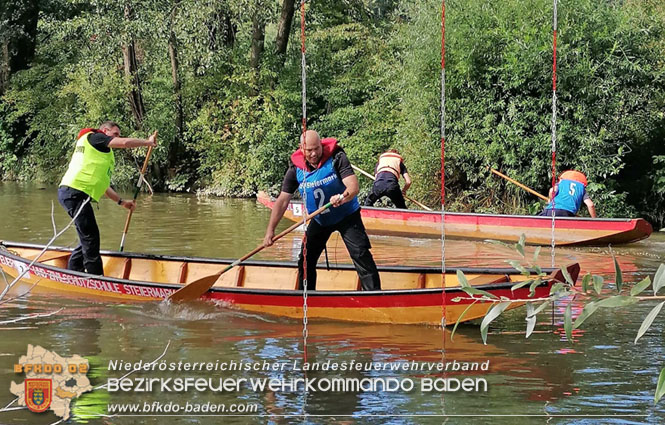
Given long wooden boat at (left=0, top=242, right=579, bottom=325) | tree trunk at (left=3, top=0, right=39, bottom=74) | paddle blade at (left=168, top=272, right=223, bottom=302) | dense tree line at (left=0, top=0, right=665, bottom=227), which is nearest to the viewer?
long wooden boat at (left=0, top=242, right=579, bottom=325)

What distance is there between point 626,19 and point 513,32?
84.7 inches

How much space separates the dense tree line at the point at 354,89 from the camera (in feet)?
56.3

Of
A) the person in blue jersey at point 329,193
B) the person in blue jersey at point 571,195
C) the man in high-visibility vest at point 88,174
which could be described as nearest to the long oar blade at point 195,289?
the person in blue jersey at point 329,193

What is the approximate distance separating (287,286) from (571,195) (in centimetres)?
652

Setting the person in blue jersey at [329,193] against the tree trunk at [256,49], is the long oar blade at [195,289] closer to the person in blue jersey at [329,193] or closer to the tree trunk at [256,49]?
the person in blue jersey at [329,193]

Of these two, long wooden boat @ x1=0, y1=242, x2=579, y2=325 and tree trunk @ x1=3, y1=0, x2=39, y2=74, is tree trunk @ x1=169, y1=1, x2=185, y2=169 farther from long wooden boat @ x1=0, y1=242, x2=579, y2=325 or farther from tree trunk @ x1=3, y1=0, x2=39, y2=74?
long wooden boat @ x1=0, y1=242, x2=579, y2=325

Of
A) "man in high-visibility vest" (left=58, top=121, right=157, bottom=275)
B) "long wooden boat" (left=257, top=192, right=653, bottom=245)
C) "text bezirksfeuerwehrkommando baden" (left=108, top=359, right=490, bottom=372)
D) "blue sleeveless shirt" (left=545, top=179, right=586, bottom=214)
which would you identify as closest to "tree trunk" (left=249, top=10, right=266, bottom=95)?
"long wooden boat" (left=257, top=192, right=653, bottom=245)

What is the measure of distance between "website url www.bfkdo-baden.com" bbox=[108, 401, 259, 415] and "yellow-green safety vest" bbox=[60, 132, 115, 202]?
13.5 ft

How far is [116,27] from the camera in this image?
79.7ft

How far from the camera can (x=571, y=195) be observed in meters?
14.7

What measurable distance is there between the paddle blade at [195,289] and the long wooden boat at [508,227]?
641cm

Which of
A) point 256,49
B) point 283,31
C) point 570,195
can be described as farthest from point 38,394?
point 283,31

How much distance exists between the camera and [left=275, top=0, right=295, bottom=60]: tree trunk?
83.4 feet

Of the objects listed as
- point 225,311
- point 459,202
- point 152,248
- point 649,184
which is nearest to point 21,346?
point 225,311
